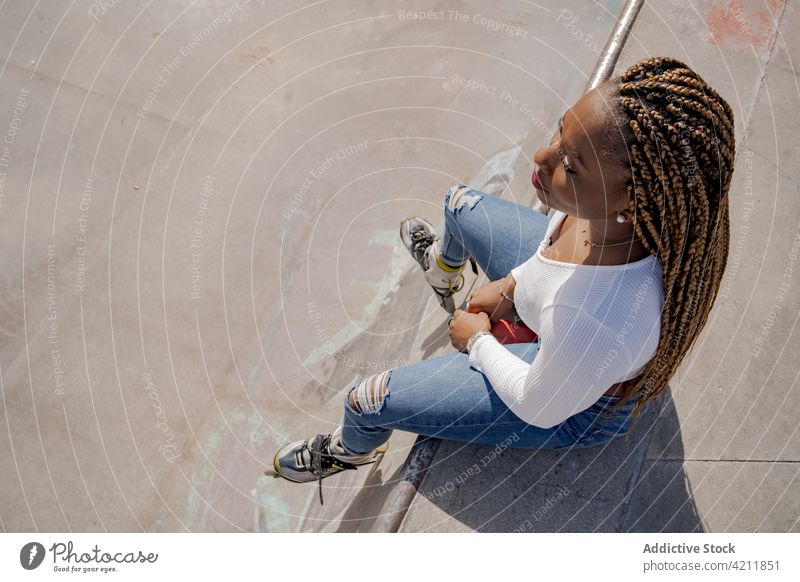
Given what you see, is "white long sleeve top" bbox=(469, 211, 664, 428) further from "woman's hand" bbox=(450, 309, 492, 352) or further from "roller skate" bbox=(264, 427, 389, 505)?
"roller skate" bbox=(264, 427, 389, 505)

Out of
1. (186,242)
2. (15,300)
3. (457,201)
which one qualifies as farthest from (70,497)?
(457,201)

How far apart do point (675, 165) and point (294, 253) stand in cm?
201

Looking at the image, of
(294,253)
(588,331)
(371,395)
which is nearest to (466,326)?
(371,395)

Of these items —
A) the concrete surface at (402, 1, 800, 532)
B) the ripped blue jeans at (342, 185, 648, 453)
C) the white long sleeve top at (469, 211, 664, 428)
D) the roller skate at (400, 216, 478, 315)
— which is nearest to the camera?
the white long sleeve top at (469, 211, 664, 428)

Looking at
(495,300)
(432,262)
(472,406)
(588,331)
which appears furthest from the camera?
(432,262)

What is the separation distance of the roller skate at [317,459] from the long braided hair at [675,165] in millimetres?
1194

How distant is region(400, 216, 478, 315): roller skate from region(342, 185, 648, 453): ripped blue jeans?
0.39 m

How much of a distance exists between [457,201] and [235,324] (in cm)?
122

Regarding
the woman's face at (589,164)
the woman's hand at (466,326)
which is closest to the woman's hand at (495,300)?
the woman's hand at (466,326)

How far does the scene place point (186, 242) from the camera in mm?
3074

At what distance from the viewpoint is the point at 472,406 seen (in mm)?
1878

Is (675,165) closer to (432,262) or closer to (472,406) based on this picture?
(472,406)

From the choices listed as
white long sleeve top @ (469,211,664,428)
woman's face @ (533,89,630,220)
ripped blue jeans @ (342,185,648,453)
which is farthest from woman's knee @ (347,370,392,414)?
woman's face @ (533,89,630,220)

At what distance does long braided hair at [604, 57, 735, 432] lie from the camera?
4.40 ft
